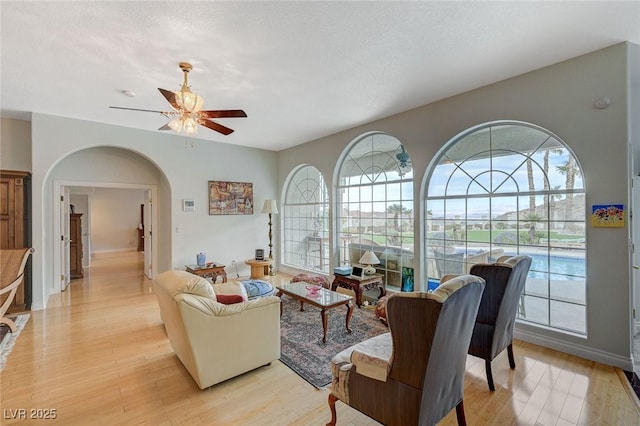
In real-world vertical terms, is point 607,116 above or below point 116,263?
above

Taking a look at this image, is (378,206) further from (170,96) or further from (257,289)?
(170,96)

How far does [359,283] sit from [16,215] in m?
5.23

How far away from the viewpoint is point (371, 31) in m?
2.44

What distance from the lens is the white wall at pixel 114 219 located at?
10.7 metres

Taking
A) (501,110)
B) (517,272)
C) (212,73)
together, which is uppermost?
(212,73)

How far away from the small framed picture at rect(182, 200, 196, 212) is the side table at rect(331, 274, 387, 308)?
3.34m

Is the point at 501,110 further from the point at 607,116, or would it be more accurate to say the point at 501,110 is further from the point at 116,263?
the point at 116,263

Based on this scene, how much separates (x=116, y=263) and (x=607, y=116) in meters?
10.9

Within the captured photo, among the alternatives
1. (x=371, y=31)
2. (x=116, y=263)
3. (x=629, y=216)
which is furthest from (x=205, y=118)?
(x=116, y=263)

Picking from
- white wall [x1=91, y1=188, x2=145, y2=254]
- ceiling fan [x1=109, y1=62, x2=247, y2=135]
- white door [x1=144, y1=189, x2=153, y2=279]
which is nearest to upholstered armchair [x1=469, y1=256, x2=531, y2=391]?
ceiling fan [x1=109, y1=62, x2=247, y2=135]

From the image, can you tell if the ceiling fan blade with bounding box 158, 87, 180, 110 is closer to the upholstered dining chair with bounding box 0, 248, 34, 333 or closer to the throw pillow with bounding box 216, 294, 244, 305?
the throw pillow with bounding box 216, 294, 244, 305

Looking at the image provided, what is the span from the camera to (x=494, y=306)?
7.54ft

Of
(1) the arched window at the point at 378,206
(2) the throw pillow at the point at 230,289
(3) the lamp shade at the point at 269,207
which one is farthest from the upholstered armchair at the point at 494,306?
(3) the lamp shade at the point at 269,207

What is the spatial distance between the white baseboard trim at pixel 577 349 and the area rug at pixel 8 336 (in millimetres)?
5433
